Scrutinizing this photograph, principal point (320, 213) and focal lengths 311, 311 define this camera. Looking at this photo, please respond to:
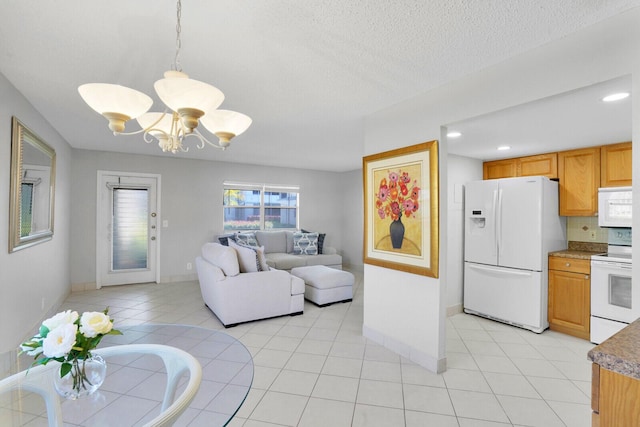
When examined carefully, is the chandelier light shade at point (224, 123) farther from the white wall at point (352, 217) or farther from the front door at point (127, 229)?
the white wall at point (352, 217)

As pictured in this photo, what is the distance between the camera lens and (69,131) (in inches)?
153

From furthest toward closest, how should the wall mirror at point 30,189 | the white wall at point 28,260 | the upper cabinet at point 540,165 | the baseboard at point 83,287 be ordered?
1. the baseboard at point 83,287
2. the upper cabinet at point 540,165
3. the wall mirror at point 30,189
4. the white wall at point 28,260

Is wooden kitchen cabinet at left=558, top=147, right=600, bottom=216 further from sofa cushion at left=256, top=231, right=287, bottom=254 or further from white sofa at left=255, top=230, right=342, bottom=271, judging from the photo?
sofa cushion at left=256, top=231, right=287, bottom=254

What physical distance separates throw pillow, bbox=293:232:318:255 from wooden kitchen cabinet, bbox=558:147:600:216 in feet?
13.3

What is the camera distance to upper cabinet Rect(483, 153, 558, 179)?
3754 millimetres

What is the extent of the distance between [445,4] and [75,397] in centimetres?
234

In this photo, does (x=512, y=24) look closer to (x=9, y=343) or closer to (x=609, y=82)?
(x=609, y=82)

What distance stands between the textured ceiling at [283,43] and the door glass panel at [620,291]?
2.54 meters

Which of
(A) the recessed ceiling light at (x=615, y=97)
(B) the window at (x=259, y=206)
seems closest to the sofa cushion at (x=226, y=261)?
(B) the window at (x=259, y=206)

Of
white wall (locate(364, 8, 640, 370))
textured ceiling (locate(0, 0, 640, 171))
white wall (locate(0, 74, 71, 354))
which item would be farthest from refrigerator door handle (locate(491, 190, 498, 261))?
white wall (locate(0, 74, 71, 354))

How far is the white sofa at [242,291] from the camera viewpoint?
3467mm

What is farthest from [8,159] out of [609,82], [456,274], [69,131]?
[456,274]

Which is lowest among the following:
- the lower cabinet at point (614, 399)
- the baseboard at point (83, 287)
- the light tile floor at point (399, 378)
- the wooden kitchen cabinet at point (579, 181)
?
the light tile floor at point (399, 378)

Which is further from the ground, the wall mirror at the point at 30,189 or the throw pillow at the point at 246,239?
the wall mirror at the point at 30,189
